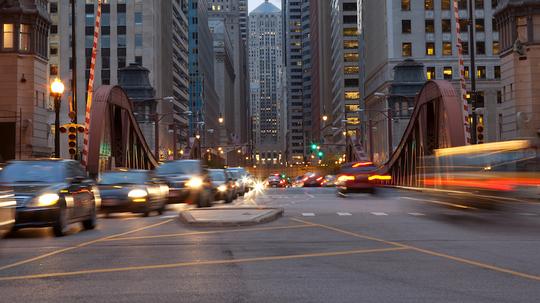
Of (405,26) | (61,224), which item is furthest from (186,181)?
(405,26)

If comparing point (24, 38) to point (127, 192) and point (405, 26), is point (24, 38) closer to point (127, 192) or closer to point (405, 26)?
point (127, 192)

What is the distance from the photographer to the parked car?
123 ft

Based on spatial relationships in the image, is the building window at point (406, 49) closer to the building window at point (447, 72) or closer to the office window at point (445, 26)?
the office window at point (445, 26)

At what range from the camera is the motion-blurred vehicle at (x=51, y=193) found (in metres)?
14.8

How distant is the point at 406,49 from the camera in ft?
341

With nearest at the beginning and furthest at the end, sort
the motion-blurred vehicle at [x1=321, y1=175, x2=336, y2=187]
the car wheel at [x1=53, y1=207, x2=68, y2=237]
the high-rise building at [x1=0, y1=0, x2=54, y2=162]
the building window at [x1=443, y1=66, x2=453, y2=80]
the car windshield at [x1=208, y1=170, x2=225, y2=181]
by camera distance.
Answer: the car wheel at [x1=53, y1=207, x2=68, y2=237] → the car windshield at [x1=208, y1=170, x2=225, y2=181] → the high-rise building at [x1=0, y1=0, x2=54, y2=162] → the motion-blurred vehicle at [x1=321, y1=175, x2=336, y2=187] → the building window at [x1=443, y1=66, x2=453, y2=80]

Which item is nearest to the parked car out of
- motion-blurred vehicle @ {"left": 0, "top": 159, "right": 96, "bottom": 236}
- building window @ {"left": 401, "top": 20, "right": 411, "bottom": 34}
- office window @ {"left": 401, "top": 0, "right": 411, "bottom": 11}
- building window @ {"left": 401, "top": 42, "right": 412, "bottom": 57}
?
motion-blurred vehicle @ {"left": 0, "top": 159, "right": 96, "bottom": 236}

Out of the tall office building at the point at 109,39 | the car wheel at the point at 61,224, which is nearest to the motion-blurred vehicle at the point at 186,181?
the car wheel at the point at 61,224

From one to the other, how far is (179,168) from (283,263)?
58.4 feet

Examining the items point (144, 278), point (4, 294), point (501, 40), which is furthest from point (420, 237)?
point (501, 40)

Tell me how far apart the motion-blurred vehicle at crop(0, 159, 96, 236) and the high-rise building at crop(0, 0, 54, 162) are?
43.8 metres

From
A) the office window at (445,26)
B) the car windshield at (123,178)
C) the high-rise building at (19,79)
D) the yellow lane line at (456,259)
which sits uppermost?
the office window at (445,26)

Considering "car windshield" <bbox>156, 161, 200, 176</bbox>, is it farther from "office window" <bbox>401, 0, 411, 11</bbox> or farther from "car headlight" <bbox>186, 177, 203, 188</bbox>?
"office window" <bbox>401, 0, 411, 11</bbox>

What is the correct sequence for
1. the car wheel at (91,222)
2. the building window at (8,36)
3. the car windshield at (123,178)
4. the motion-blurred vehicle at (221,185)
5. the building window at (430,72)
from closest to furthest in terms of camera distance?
1. the car wheel at (91,222)
2. the car windshield at (123,178)
3. the motion-blurred vehicle at (221,185)
4. the building window at (8,36)
5. the building window at (430,72)
